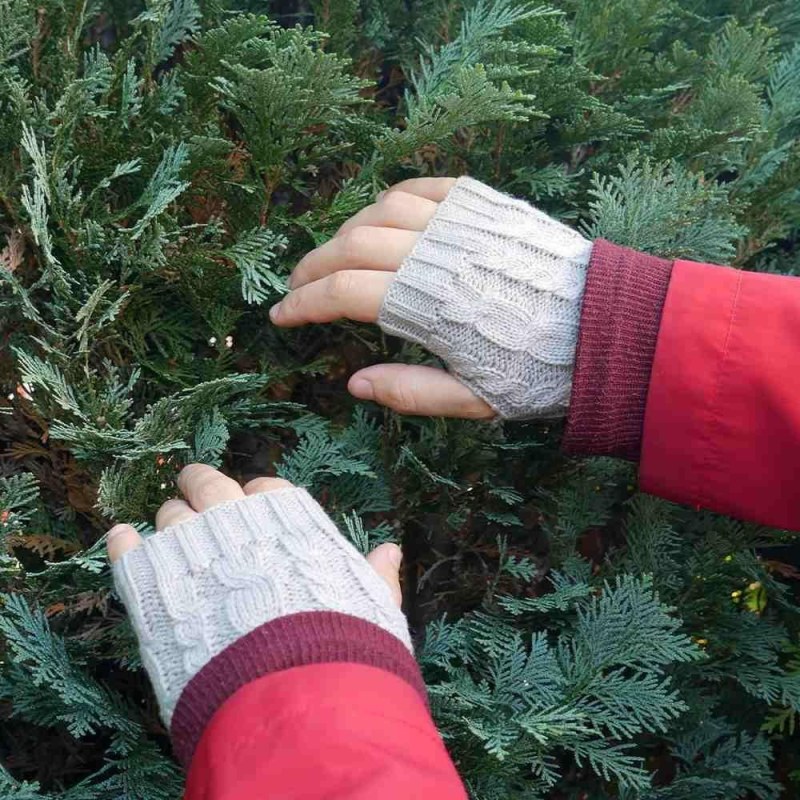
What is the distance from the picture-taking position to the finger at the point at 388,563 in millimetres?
1139

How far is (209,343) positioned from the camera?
1358 millimetres

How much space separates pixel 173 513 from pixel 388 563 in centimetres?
31

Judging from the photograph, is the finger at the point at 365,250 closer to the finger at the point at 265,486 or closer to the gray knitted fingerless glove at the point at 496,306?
the gray knitted fingerless glove at the point at 496,306

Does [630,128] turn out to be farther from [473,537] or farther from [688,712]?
[688,712]

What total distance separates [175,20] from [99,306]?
20.0 inches

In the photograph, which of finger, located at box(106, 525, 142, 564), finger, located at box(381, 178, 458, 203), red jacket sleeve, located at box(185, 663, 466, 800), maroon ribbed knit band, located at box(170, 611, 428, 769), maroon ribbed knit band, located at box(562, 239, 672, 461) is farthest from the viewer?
finger, located at box(381, 178, 458, 203)

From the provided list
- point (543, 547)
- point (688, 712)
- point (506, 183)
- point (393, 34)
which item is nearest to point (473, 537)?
point (543, 547)

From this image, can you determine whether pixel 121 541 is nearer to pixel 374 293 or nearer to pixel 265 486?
pixel 265 486

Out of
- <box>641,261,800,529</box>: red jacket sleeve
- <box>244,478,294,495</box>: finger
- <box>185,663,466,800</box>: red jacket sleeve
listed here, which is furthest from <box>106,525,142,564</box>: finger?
<box>641,261,800,529</box>: red jacket sleeve

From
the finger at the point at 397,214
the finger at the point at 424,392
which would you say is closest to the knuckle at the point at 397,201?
the finger at the point at 397,214

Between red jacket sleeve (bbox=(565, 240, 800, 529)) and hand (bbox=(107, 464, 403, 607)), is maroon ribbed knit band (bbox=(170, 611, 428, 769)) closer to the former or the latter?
hand (bbox=(107, 464, 403, 607))

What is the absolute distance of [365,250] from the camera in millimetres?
1250

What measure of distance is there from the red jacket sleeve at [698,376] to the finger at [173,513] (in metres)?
0.58

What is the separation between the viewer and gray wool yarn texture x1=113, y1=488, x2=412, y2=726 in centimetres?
99
